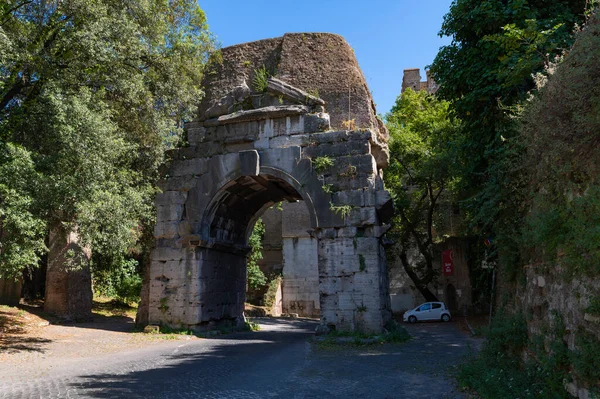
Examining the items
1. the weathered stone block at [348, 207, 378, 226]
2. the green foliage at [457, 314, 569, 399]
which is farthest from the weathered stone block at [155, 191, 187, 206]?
the green foliage at [457, 314, 569, 399]

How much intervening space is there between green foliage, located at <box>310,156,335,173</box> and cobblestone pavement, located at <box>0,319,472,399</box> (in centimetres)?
453

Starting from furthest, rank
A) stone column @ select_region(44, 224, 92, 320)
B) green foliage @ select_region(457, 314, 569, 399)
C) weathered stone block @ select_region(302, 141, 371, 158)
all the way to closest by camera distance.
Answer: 1. stone column @ select_region(44, 224, 92, 320)
2. weathered stone block @ select_region(302, 141, 371, 158)
3. green foliage @ select_region(457, 314, 569, 399)

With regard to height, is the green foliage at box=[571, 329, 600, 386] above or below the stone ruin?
below

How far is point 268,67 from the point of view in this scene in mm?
15148

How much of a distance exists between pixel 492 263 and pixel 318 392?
608 cm

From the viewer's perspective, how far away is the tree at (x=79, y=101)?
965 cm

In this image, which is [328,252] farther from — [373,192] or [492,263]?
[492,263]

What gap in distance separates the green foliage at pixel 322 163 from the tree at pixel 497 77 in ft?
11.2

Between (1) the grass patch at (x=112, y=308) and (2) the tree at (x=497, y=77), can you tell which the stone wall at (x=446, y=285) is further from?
(1) the grass patch at (x=112, y=308)

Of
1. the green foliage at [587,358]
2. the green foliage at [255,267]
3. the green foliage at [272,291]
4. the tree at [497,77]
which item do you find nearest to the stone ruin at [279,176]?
the tree at [497,77]

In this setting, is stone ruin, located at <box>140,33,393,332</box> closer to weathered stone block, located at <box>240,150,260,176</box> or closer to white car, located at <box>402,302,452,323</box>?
weathered stone block, located at <box>240,150,260,176</box>

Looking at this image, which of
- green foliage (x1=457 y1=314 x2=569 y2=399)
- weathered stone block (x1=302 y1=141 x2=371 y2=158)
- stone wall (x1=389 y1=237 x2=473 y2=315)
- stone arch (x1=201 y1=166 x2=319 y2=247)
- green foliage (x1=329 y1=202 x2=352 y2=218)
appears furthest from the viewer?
stone wall (x1=389 y1=237 x2=473 y2=315)

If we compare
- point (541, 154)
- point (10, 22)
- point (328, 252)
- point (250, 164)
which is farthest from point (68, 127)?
point (541, 154)

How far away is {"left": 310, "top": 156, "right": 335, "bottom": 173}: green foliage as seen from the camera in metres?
12.9
